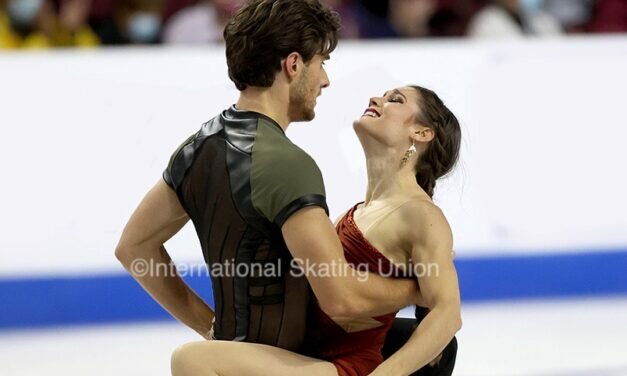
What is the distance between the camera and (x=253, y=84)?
2.51 metres

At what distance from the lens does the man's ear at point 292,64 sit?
247 centimetres

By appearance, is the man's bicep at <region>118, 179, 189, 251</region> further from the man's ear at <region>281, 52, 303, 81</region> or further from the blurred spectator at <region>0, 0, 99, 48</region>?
the blurred spectator at <region>0, 0, 99, 48</region>

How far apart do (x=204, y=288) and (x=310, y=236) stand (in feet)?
9.55

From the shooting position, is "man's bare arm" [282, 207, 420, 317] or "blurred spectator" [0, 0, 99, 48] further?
"blurred spectator" [0, 0, 99, 48]

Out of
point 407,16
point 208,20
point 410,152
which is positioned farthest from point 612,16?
point 410,152

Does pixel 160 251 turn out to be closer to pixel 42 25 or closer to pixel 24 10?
pixel 42 25

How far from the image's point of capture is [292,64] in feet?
8.15

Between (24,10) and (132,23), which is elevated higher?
(132,23)

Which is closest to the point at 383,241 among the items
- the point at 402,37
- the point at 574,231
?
the point at 574,231

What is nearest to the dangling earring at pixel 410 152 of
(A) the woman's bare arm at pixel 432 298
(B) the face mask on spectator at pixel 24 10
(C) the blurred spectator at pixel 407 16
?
(A) the woman's bare arm at pixel 432 298

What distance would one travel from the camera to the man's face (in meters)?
2.52

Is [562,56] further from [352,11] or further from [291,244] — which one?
[291,244]

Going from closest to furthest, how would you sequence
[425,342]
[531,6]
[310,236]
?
[310,236] < [425,342] < [531,6]

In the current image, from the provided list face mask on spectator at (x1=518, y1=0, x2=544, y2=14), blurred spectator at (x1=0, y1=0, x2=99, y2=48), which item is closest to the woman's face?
blurred spectator at (x1=0, y1=0, x2=99, y2=48)
